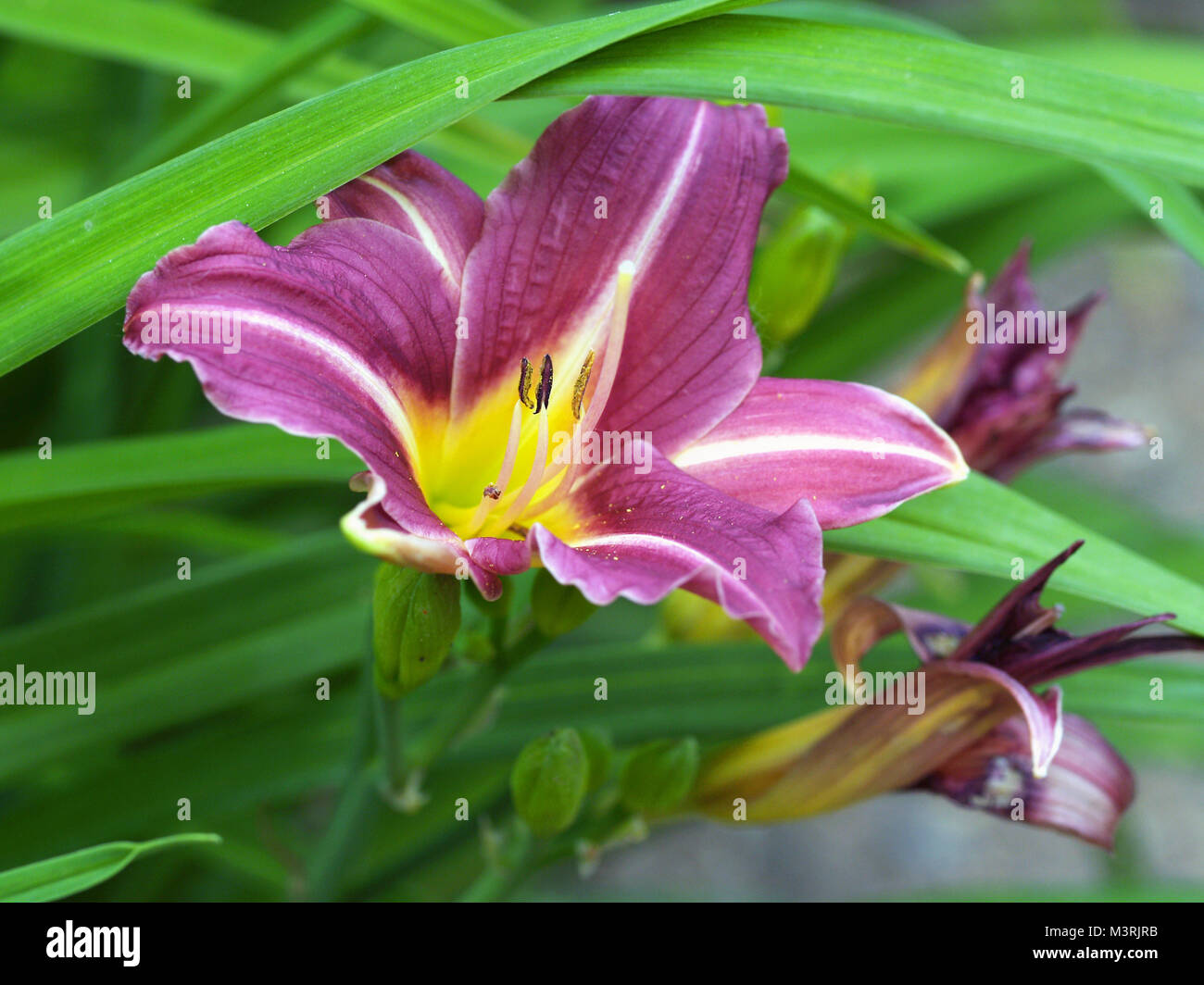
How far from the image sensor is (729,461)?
23.9 inches

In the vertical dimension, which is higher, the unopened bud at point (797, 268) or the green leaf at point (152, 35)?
the green leaf at point (152, 35)

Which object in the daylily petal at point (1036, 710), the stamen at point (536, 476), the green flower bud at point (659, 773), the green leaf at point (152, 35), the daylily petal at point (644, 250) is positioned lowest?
the green flower bud at point (659, 773)

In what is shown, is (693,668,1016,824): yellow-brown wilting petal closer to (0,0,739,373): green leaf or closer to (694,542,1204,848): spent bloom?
(694,542,1204,848): spent bloom

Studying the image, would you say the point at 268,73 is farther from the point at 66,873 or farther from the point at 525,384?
the point at 66,873

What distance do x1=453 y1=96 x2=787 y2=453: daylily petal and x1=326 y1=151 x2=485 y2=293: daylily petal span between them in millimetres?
15

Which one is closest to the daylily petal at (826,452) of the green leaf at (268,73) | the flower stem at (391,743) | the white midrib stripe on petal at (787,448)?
the white midrib stripe on petal at (787,448)

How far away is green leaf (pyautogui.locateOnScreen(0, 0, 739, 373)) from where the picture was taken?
1.75 feet

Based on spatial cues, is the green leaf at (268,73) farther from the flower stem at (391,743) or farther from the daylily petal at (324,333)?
the flower stem at (391,743)


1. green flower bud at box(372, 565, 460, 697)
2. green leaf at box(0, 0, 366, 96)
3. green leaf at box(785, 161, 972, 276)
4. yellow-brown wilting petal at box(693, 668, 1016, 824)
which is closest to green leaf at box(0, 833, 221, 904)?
green flower bud at box(372, 565, 460, 697)

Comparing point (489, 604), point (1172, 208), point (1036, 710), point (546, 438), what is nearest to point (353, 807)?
point (489, 604)

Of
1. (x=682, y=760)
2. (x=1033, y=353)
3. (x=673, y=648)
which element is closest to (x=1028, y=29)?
(x=1033, y=353)

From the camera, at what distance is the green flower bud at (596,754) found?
27.5 inches

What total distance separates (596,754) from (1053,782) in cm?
28
